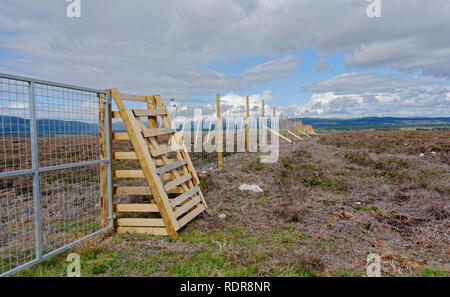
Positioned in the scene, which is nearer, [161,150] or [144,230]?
[144,230]

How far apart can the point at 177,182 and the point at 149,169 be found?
2.46ft

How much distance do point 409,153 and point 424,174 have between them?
5580mm

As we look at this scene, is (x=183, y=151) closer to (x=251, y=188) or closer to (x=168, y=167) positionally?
(x=168, y=167)

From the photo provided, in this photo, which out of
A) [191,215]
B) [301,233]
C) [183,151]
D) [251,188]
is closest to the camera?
[301,233]

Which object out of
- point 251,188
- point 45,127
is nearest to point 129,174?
point 45,127

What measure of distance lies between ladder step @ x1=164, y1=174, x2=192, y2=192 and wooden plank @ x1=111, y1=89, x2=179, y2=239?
0.14 meters

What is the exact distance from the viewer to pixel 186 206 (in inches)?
207

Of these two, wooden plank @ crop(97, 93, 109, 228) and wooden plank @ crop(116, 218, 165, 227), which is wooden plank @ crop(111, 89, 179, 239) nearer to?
wooden plank @ crop(116, 218, 165, 227)

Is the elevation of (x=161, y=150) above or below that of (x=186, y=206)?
above

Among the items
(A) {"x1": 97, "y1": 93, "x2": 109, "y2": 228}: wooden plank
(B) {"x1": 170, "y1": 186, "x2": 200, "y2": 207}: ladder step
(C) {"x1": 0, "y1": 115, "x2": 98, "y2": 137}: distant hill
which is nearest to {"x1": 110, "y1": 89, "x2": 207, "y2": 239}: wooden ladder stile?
(B) {"x1": 170, "y1": 186, "x2": 200, "y2": 207}: ladder step

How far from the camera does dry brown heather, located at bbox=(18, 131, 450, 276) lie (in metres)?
3.60

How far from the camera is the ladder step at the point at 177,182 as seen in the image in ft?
16.1

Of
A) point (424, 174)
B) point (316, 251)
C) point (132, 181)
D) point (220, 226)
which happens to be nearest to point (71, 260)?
point (220, 226)
